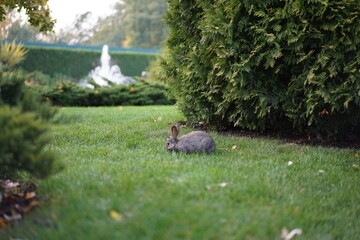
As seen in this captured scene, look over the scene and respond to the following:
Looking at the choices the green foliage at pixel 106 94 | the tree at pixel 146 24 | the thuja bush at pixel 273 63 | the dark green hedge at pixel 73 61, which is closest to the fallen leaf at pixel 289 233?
the thuja bush at pixel 273 63

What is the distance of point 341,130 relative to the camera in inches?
235

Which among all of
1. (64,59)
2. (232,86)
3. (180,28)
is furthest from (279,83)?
(64,59)

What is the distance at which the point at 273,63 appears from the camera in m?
5.34

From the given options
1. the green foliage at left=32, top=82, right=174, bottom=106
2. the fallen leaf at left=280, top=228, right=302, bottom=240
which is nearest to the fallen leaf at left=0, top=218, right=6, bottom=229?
the fallen leaf at left=280, top=228, right=302, bottom=240

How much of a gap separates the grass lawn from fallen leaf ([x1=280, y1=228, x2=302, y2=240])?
4 cm

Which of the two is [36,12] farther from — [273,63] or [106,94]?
[106,94]

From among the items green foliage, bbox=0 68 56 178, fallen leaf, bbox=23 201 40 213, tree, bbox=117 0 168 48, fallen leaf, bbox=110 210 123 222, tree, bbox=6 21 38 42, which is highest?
tree, bbox=117 0 168 48

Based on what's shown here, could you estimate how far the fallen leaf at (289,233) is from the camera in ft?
8.31

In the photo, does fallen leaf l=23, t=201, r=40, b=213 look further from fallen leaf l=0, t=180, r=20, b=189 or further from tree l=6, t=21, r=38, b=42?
tree l=6, t=21, r=38, b=42

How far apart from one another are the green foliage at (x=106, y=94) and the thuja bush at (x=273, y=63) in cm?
731

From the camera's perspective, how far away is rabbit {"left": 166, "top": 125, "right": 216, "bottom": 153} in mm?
4867

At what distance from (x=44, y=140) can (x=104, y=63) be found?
23195 mm

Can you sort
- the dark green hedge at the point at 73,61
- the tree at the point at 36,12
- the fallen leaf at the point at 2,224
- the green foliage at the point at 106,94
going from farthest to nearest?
the dark green hedge at the point at 73,61
the green foliage at the point at 106,94
the tree at the point at 36,12
the fallen leaf at the point at 2,224

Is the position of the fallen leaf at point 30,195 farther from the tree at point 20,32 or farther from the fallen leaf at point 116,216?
the tree at point 20,32
